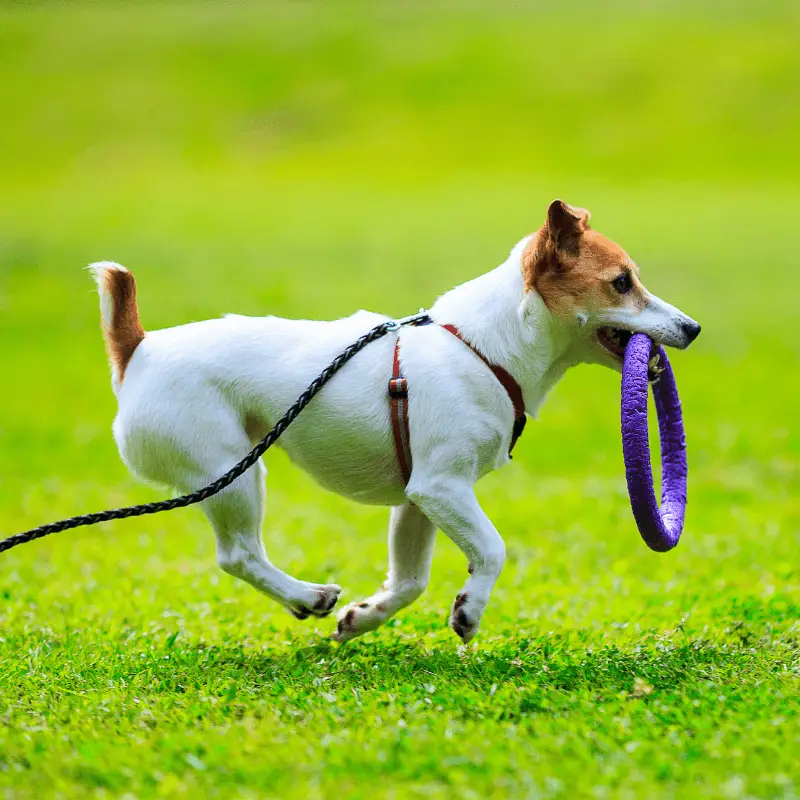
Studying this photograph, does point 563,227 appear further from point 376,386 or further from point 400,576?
point 400,576

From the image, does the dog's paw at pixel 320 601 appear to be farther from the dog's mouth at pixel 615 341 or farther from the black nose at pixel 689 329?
the black nose at pixel 689 329

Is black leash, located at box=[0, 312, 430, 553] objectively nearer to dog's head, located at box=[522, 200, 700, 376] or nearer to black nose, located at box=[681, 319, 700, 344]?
dog's head, located at box=[522, 200, 700, 376]

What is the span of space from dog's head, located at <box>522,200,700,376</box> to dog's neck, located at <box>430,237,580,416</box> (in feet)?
0.25

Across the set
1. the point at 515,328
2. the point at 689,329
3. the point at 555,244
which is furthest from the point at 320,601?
the point at 689,329

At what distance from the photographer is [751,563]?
26.9 feet

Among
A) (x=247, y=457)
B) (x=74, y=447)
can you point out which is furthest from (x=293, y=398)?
(x=74, y=447)

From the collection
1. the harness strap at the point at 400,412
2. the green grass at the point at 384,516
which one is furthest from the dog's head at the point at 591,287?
the green grass at the point at 384,516

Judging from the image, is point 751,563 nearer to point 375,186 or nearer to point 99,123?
point 375,186

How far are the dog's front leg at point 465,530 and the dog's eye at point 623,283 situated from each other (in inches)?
47.2

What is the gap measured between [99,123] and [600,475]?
39.8 meters

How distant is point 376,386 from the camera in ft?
18.5

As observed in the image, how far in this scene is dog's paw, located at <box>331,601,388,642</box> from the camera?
5.95 m

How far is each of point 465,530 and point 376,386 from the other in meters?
0.81

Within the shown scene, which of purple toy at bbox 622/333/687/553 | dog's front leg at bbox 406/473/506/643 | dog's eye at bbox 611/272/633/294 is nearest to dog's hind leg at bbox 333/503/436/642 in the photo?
dog's front leg at bbox 406/473/506/643
